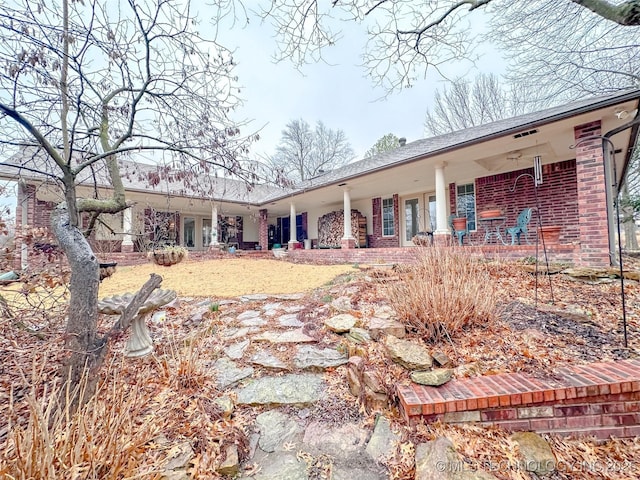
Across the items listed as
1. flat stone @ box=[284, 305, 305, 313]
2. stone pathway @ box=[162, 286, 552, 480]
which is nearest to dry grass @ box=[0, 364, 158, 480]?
stone pathway @ box=[162, 286, 552, 480]

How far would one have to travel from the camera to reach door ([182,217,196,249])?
14.5 metres

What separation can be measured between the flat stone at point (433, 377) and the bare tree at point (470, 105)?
17402mm

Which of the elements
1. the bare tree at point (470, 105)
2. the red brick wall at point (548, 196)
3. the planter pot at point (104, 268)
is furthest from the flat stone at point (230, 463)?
the bare tree at point (470, 105)

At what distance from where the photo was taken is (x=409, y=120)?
698 inches

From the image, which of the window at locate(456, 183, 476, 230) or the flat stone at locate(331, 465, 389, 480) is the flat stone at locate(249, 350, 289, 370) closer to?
the flat stone at locate(331, 465, 389, 480)

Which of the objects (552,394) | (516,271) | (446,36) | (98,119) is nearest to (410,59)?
(446,36)

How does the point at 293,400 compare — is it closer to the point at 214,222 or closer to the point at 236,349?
the point at 236,349

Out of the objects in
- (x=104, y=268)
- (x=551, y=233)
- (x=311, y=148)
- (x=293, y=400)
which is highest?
(x=311, y=148)

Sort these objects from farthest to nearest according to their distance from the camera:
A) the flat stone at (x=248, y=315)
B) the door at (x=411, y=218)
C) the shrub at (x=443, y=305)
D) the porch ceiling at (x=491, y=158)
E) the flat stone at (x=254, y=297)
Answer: the door at (x=411, y=218)
the porch ceiling at (x=491, y=158)
the flat stone at (x=254, y=297)
the flat stone at (x=248, y=315)
the shrub at (x=443, y=305)

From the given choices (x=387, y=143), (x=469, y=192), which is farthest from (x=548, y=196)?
(x=387, y=143)

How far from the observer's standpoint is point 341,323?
307 cm

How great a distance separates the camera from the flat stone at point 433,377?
206cm

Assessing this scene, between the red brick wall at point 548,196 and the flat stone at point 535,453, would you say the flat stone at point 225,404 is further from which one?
the red brick wall at point 548,196

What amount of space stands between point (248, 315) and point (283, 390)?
1685mm
